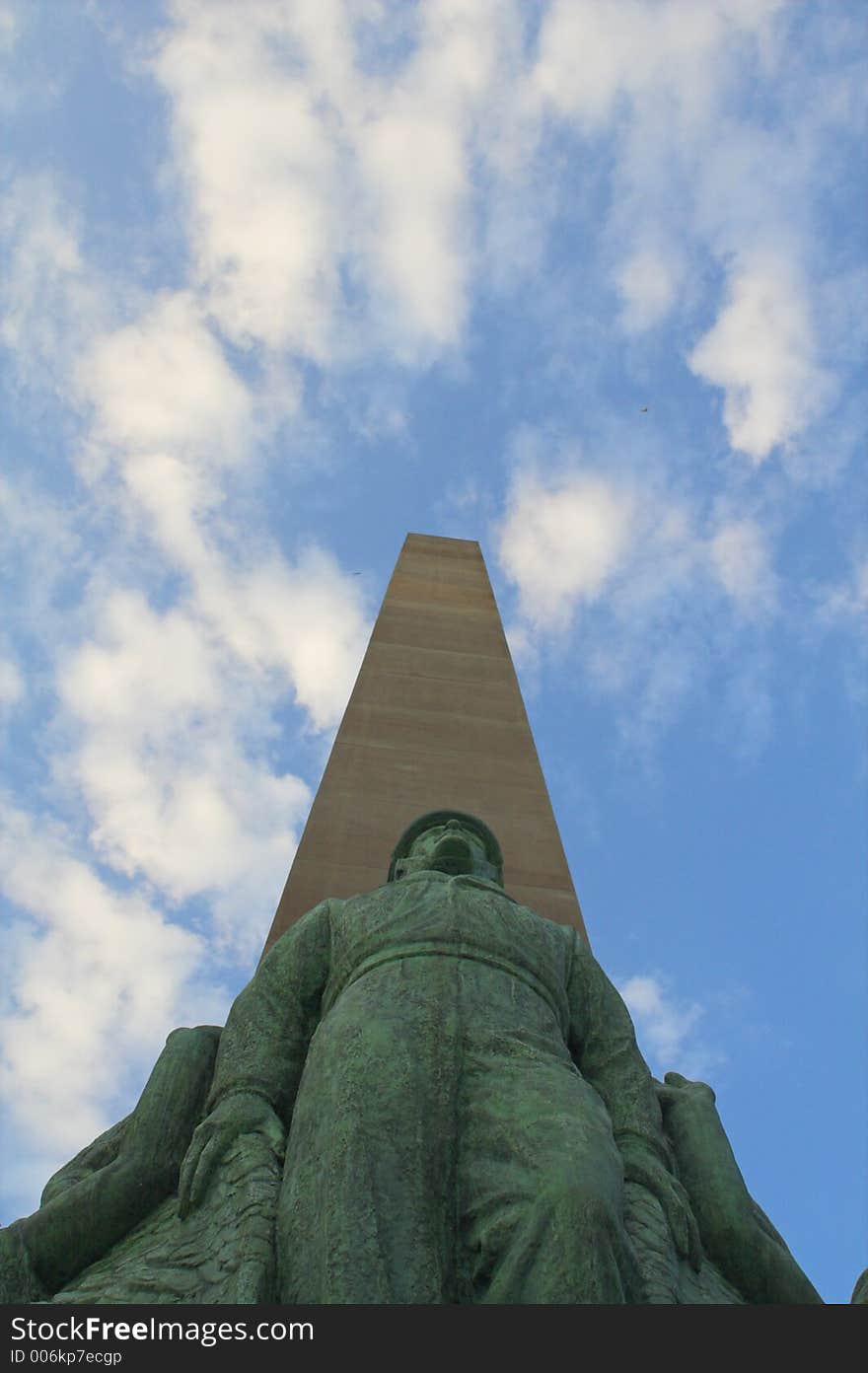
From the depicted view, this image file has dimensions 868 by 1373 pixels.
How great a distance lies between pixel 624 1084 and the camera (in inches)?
242

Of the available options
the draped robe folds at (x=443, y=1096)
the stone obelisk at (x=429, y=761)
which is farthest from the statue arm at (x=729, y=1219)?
the stone obelisk at (x=429, y=761)

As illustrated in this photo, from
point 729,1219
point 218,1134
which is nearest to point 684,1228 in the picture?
point 729,1219

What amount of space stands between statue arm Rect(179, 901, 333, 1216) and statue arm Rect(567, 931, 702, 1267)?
1.37 meters

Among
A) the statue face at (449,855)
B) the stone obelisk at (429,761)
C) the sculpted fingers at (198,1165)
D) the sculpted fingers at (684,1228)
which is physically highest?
the stone obelisk at (429,761)

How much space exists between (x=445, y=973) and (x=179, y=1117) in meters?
1.54

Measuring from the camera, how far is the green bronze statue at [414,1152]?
4.61 metres

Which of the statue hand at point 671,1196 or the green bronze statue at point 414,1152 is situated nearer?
the green bronze statue at point 414,1152

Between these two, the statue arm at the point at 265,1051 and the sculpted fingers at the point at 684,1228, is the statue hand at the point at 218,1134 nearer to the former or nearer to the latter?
the statue arm at the point at 265,1051

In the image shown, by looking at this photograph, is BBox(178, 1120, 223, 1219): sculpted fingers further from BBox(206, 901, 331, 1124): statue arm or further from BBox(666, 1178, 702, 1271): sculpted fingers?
BBox(666, 1178, 702, 1271): sculpted fingers

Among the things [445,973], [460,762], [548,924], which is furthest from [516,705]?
[445,973]

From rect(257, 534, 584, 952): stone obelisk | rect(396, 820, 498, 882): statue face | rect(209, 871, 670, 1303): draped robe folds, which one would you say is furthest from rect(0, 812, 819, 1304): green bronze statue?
rect(257, 534, 584, 952): stone obelisk

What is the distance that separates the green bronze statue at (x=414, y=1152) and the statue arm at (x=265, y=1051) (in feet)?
0.04

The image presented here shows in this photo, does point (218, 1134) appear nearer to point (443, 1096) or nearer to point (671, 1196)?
point (443, 1096)

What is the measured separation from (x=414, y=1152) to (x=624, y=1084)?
64.7 inches
